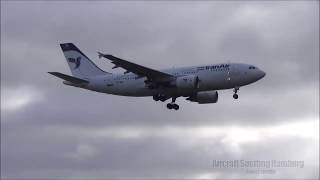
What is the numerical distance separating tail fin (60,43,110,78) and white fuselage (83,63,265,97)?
2.88 m

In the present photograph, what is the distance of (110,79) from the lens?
84000 mm

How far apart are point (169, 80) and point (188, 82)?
278 centimetres

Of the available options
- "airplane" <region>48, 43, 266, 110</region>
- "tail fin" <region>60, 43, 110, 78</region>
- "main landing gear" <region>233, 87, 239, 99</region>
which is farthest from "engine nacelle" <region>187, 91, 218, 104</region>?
"tail fin" <region>60, 43, 110, 78</region>

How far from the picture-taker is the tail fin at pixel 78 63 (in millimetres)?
88294

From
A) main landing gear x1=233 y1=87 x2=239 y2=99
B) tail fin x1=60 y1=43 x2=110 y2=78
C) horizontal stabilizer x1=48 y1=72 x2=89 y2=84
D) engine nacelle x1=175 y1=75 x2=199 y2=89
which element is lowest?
main landing gear x1=233 y1=87 x2=239 y2=99

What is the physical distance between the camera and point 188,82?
77688 millimetres

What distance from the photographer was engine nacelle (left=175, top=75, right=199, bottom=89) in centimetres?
7750

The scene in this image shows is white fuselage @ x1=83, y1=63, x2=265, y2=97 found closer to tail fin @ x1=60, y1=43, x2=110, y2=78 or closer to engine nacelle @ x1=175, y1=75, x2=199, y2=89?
engine nacelle @ x1=175, y1=75, x2=199, y2=89

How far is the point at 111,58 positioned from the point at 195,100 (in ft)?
43.5

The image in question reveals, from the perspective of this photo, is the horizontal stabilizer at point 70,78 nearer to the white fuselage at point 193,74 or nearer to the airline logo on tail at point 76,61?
the white fuselage at point 193,74

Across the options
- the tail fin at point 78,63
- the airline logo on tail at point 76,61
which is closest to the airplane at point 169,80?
the tail fin at point 78,63

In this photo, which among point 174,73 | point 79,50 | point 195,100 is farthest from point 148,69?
point 79,50

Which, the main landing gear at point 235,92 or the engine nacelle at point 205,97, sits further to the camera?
the engine nacelle at point 205,97

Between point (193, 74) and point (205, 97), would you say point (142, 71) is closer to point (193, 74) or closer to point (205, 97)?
point (193, 74)
